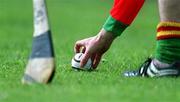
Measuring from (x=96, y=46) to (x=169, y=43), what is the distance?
756 millimetres

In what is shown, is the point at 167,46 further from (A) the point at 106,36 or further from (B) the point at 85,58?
(B) the point at 85,58

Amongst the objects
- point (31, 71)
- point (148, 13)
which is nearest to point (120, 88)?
point (31, 71)

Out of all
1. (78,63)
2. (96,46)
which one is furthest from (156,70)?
(78,63)

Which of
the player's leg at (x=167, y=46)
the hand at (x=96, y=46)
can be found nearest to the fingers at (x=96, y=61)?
the hand at (x=96, y=46)

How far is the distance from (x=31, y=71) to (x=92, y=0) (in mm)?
20409

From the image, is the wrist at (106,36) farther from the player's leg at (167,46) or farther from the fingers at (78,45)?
the player's leg at (167,46)

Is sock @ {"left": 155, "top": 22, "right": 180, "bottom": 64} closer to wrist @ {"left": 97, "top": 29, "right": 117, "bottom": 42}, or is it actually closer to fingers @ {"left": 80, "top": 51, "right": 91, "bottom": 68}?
wrist @ {"left": 97, "top": 29, "right": 117, "bottom": 42}

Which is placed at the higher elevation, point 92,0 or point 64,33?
point 64,33

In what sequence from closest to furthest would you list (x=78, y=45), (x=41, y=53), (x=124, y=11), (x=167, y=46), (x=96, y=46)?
1. (x=41, y=53)
2. (x=167, y=46)
3. (x=124, y=11)
4. (x=96, y=46)
5. (x=78, y=45)

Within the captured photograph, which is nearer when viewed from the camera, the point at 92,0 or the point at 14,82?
the point at 14,82

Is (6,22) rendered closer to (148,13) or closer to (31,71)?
(148,13)

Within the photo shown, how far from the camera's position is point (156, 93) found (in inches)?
164

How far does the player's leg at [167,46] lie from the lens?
16.4 feet

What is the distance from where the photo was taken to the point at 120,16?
5.45 meters
